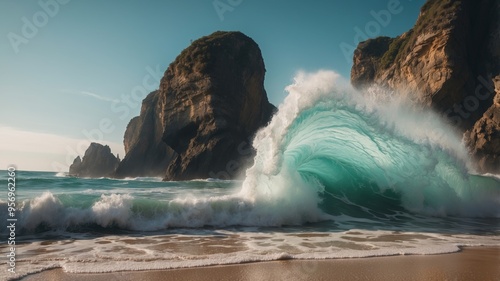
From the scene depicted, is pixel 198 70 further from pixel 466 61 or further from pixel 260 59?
pixel 466 61

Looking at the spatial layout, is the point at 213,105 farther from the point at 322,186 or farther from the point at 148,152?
the point at 322,186

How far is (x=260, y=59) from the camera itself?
45.6m

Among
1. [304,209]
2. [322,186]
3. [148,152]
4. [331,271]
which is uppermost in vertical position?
[148,152]

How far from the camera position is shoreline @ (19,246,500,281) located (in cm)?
363

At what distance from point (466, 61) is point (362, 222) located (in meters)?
27.5

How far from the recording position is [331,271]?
387 centimetres

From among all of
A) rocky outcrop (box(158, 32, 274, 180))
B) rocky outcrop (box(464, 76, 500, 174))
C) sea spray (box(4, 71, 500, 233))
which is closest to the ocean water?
sea spray (box(4, 71, 500, 233))

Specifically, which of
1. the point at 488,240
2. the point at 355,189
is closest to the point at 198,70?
the point at 355,189

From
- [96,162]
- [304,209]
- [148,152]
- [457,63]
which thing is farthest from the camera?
[96,162]

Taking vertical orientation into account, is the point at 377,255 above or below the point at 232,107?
below

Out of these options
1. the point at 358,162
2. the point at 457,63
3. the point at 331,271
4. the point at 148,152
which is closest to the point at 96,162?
the point at 148,152

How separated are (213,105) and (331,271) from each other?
33.9 metres

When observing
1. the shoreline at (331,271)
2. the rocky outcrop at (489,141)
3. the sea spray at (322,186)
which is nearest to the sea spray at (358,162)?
the sea spray at (322,186)

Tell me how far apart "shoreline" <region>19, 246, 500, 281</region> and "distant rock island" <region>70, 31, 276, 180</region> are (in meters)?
30.6
